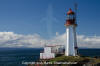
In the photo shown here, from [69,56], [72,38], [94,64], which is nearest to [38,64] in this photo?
[69,56]

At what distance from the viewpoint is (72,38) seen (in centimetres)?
4084

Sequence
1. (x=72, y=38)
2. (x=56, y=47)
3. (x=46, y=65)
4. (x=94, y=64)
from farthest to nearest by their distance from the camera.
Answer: (x=56, y=47) < (x=72, y=38) < (x=46, y=65) < (x=94, y=64)

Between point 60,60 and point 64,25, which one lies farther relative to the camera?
point 64,25

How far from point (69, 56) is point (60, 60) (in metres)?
4.14

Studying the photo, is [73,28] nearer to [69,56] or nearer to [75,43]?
[75,43]

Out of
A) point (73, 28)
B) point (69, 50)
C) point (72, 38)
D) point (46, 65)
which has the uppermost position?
point (73, 28)

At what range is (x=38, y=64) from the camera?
130ft

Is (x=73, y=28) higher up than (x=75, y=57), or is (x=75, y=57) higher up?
(x=73, y=28)

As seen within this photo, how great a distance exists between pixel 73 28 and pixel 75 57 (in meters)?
7.81

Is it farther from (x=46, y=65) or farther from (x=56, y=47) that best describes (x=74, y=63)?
(x=56, y=47)

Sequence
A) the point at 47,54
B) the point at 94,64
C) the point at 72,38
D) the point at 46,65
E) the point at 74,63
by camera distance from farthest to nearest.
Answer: the point at 47,54, the point at 72,38, the point at 46,65, the point at 74,63, the point at 94,64

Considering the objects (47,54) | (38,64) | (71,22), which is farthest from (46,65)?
(71,22)

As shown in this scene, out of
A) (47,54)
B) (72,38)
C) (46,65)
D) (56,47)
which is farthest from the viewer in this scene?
(56,47)

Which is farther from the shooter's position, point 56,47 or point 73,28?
point 56,47
